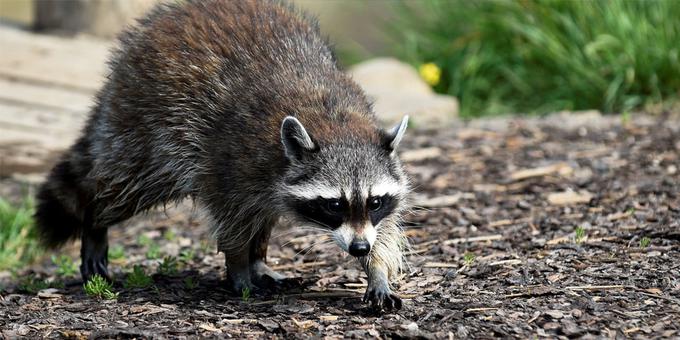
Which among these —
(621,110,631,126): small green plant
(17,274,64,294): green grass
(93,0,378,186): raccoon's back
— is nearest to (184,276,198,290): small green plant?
(93,0,378,186): raccoon's back

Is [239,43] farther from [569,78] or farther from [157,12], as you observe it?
[569,78]

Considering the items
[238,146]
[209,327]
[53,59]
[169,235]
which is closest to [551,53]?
[169,235]

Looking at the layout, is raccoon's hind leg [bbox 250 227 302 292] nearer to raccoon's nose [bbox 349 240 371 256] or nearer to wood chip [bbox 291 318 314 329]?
wood chip [bbox 291 318 314 329]

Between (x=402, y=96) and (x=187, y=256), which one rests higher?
(x=402, y=96)

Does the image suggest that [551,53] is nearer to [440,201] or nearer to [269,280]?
[440,201]

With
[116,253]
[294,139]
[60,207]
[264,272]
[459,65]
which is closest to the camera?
[294,139]

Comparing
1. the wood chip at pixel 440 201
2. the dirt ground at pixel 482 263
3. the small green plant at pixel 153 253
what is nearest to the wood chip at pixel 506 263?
the dirt ground at pixel 482 263

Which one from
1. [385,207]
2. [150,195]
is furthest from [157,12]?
[385,207]

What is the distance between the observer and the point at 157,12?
6855 millimetres

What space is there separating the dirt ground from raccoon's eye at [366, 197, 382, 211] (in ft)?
1.82

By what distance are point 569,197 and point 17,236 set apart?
14.3 feet

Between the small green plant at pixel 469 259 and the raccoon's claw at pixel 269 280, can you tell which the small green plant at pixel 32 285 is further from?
the small green plant at pixel 469 259

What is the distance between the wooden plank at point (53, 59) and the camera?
10328mm

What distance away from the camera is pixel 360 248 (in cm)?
538
